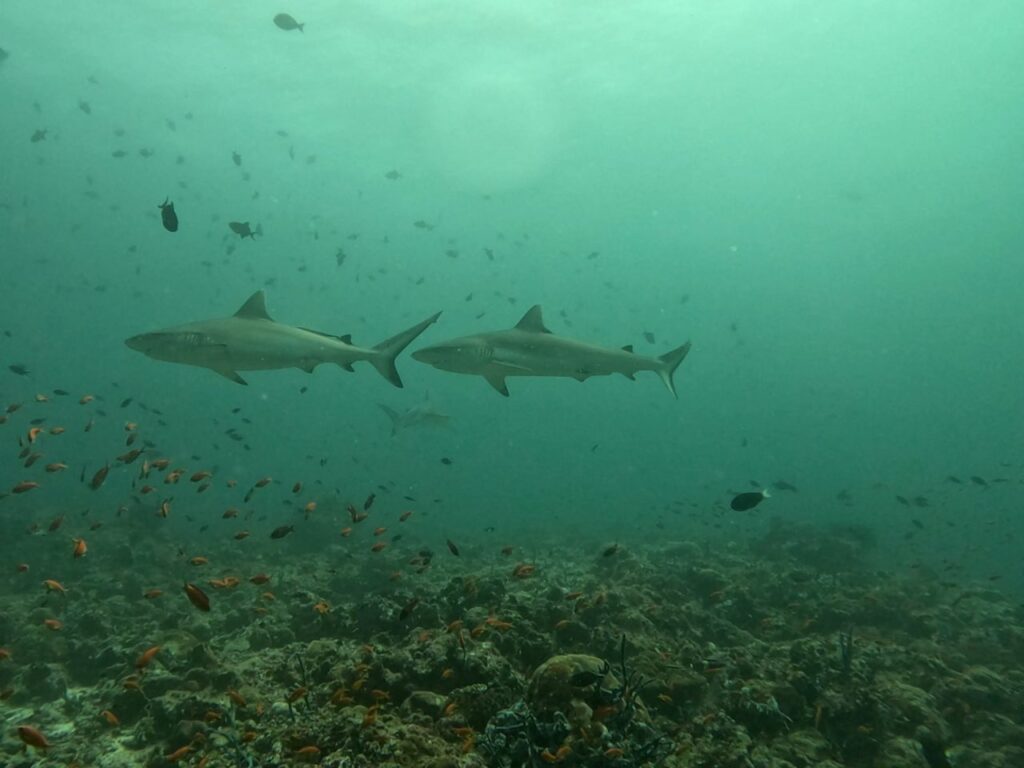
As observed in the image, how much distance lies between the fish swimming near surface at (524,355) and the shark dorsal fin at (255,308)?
2.42m

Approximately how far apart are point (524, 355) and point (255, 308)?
4.35m

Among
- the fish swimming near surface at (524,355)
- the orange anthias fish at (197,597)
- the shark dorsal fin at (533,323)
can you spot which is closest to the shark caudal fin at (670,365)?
the fish swimming near surface at (524,355)

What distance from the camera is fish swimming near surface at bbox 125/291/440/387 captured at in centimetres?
774

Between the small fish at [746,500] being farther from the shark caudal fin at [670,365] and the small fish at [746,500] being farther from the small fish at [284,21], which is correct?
the small fish at [284,21]

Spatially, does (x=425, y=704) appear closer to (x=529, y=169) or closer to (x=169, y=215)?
(x=169, y=215)

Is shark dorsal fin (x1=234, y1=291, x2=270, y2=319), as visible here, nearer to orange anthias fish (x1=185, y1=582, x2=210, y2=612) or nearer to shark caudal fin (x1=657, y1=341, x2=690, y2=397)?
orange anthias fish (x1=185, y1=582, x2=210, y2=612)

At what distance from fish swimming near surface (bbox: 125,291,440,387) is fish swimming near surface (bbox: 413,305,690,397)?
1.18 m

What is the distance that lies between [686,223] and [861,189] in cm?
2639

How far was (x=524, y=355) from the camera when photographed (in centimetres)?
1013

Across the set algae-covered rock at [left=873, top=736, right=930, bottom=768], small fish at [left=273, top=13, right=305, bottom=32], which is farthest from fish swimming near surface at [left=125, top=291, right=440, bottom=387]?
small fish at [left=273, top=13, right=305, bottom=32]

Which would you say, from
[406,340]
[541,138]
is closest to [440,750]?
[406,340]

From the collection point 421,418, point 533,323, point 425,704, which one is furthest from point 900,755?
point 421,418

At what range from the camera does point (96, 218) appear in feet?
320

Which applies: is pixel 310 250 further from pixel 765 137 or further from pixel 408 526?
pixel 408 526
